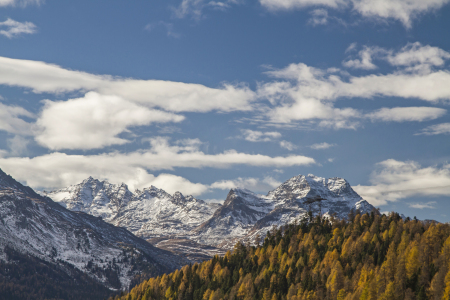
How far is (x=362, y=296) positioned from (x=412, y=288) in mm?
22660

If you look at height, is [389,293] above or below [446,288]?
below

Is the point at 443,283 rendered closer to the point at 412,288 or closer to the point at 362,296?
the point at 412,288

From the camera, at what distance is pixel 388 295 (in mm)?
189500

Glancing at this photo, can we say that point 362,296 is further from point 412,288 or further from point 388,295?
point 412,288

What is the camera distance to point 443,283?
187750 millimetres

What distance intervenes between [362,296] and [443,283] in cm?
3186

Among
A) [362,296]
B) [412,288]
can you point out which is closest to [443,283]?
[412,288]

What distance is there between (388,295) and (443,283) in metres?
22.0

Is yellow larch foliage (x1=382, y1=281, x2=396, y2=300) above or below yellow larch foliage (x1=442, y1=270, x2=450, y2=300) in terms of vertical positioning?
below

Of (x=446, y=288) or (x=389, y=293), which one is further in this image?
(x=389, y=293)

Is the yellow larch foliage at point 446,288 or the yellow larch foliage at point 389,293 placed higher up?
the yellow larch foliage at point 446,288

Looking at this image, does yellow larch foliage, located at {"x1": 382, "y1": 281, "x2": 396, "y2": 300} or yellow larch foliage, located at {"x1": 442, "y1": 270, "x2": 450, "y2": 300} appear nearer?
yellow larch foliage, located at {"x1": 442, "y1": 270, "x2": 450, "y2": 300}

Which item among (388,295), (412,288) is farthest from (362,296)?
(412,288)

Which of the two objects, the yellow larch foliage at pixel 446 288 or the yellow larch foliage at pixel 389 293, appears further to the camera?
the yellow larch foliage at pixel 389 293
